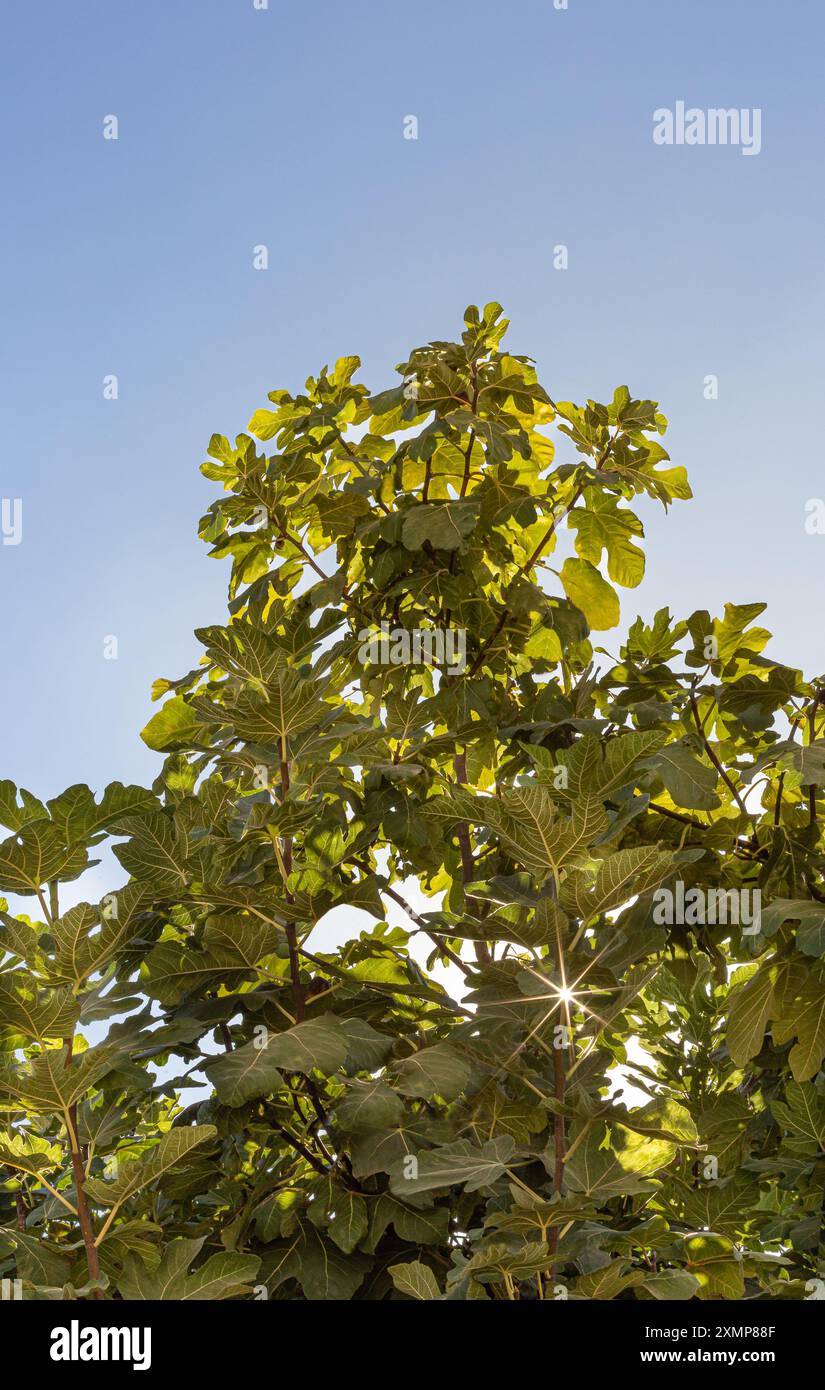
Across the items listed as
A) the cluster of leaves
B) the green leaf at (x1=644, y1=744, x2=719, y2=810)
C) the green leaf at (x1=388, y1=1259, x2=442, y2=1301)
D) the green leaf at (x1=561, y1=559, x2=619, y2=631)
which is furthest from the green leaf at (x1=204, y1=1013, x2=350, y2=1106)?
the green leaf at (x1=561, y1=559, x2=619, y2=631)

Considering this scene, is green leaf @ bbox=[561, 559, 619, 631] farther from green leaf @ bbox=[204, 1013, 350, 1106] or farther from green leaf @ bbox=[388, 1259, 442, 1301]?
green leaf @ bbox=[388, 1259, 442, 1301]

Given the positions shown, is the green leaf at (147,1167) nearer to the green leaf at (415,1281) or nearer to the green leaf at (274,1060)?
the green leaf at (274,1060)

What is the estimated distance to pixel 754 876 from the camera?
2.80 metres

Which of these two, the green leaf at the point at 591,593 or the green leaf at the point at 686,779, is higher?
the green leaf at the point at 591,593

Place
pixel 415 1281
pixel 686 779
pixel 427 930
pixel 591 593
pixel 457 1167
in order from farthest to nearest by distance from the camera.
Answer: pixel 591 593 < pixel 686 779 < pixel 427 930 < pixel 457 1167 < pixel 415 1281

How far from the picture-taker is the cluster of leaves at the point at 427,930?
1.75 m

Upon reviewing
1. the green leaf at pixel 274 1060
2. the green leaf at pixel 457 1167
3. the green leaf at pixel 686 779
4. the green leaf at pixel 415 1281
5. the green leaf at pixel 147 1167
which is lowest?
the green leaf at pixel 415 1281

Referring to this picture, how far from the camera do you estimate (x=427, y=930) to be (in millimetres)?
2027

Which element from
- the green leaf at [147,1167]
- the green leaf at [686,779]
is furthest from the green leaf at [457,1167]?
the green leaf at [686,779]

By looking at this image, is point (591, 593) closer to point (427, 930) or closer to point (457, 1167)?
point (427, 930)

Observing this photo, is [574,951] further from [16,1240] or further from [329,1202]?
[16,1240]

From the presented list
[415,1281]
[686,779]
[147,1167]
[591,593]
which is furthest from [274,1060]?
[591,593]

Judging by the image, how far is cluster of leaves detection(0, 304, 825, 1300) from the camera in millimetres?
1747

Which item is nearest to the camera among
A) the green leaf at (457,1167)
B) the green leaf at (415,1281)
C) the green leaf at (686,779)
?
the green leaf at (415,1281)
